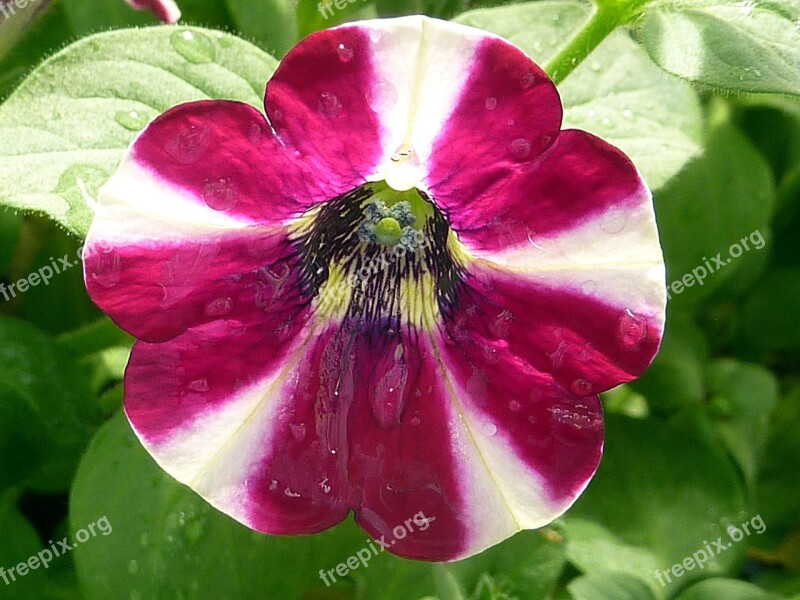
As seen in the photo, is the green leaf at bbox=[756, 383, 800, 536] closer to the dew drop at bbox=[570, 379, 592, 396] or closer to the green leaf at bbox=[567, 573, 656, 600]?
the green leaf at bbox=[567, 573, 656, 600]

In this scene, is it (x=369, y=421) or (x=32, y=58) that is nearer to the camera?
(x=369, y=421)

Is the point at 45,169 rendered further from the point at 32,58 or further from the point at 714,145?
the point at 714,145

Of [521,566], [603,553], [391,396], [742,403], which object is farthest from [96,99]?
[742,403]

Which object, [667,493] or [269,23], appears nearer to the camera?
[269,23]

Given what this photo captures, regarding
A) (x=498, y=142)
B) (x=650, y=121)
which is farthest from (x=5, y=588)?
(x=650, y=121)

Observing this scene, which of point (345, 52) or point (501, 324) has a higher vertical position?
point (345, 52)

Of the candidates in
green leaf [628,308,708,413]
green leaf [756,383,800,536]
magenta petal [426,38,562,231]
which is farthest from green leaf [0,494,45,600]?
green leaf [756,383,800,536]

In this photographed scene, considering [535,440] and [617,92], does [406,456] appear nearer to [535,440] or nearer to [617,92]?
[535,440]
